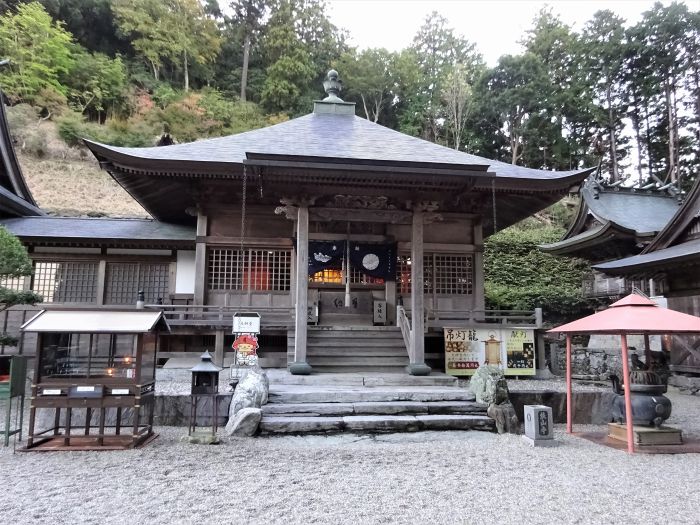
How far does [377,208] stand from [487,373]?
13.8 feet

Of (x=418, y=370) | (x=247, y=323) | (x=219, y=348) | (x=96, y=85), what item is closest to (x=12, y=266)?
(x=219, y=348)

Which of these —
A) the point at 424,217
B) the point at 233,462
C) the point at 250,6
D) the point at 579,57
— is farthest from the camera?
the point at 250,6

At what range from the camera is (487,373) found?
753 centimetres

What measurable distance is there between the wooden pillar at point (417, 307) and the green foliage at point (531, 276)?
12.2 meters

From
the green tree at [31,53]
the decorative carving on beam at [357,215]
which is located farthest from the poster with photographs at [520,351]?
the green tree at [31,53]

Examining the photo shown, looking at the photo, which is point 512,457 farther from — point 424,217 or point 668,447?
point 424,217

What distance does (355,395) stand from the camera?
7469 millimetres

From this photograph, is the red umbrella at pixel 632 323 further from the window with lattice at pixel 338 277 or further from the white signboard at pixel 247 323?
the window with lattice at pixel 338 277

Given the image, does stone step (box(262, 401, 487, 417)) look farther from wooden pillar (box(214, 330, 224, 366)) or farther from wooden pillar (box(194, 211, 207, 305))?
wooden pillar (box(194, 211, 207, 305))

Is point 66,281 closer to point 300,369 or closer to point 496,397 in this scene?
point 300,369

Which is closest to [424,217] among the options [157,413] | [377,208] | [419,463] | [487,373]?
[377,208]

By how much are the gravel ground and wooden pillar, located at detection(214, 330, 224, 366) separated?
3.96m

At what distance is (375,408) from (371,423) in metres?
0.40

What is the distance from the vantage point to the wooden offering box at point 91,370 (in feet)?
18.8
